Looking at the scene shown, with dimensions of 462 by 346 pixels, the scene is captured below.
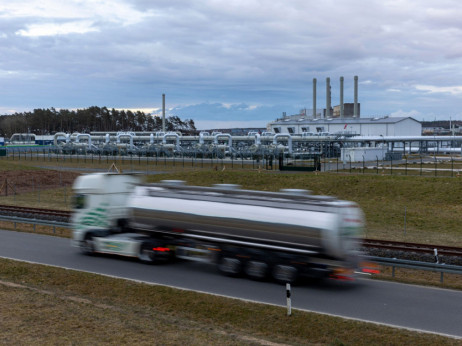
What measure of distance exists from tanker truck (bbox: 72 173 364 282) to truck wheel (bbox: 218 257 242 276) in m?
0.03

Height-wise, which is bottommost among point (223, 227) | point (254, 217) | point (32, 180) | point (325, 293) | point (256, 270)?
point (325, 293)

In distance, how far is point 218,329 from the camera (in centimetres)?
1258

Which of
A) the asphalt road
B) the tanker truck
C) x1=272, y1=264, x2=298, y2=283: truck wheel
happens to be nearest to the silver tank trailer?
the tanker truck

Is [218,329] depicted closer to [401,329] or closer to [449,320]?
[401,329]

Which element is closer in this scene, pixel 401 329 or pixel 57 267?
pixel 401 329

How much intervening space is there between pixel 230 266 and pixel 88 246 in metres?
6.66

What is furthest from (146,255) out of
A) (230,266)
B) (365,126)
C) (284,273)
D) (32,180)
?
(365,126)

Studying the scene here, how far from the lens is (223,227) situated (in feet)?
56.5

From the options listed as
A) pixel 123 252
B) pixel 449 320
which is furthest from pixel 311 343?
pixel 123 252

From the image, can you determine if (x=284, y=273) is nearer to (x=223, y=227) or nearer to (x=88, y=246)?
(x=223, y=227)

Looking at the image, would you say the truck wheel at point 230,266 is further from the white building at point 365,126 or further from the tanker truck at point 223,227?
the white building at point 365,126

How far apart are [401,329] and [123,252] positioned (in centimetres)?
1085

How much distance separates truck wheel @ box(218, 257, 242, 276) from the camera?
56.7ft

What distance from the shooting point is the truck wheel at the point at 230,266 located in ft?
56.7
